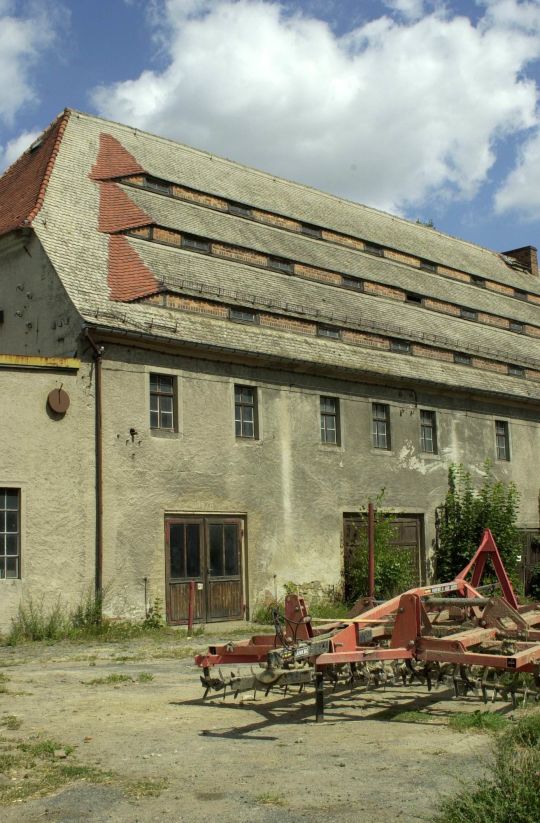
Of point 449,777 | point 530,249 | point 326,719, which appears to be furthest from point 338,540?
point 530,249

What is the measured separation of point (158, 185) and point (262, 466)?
7826 millimetres

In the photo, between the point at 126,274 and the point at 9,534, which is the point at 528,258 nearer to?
the point at 126,274

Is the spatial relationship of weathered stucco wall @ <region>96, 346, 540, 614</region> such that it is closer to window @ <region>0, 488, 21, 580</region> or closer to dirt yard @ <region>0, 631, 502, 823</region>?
window @ <region>0, 488, 21, 580</region>

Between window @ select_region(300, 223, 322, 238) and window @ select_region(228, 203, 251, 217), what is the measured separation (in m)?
2.04

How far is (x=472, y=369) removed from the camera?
86.7 feet

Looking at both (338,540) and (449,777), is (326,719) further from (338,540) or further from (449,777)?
(338,540)

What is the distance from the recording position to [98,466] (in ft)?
54.4

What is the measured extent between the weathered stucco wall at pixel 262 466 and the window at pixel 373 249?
583cm

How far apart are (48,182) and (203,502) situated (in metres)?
7.95

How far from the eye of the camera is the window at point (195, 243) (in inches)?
833

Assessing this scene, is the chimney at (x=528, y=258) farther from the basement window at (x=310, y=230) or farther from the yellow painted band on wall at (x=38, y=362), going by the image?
the yellow painted band on wall at (x=38, y=362)

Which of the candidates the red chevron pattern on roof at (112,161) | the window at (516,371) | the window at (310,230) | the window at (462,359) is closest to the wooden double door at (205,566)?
the red chevron pattern on roof at (112,161)

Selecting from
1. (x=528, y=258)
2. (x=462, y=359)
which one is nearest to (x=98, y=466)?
(x=462, y=359)

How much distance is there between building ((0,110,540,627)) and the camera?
16344mm
